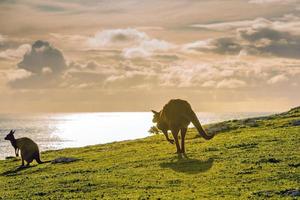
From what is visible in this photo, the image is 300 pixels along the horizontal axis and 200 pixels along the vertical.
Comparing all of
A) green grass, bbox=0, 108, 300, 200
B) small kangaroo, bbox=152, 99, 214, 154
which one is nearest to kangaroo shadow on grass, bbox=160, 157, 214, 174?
green grass, bbox=0, 108, 300, 200

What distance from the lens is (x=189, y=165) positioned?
3475 cm

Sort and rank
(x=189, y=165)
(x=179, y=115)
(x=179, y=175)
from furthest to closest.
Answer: (x=179, y=115) < (x=189, y=165) < (x=179, y=175)

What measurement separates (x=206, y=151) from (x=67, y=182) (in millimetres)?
13600

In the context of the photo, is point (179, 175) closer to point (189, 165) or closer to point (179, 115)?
point (189, 165)

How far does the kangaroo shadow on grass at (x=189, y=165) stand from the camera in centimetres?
3250

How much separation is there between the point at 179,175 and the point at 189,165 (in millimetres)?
3775

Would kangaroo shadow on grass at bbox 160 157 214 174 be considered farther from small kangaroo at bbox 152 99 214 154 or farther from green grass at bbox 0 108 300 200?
small kangaroo at bbox 152 99 214 154

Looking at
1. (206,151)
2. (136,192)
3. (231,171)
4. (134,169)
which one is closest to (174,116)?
(206,151)

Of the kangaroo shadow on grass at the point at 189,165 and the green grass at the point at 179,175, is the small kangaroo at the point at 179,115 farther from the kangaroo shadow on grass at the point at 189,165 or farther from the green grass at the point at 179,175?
the kangaroo shadow on grass at the point at 189,165

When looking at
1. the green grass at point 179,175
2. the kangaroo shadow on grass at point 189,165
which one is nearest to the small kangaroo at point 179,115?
the green grass at point 179,175

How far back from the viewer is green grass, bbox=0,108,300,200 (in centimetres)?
2602

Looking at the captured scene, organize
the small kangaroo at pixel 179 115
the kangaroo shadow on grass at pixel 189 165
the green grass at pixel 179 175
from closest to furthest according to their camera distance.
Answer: the green grass at pixel 179 175 → the kangaroo shadow on grass at pixel 189 165 → the small kangaroo at pixel 179 115

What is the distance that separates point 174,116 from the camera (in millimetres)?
40094

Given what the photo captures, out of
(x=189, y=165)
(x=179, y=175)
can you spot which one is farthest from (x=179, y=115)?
(x=179, y=175)
